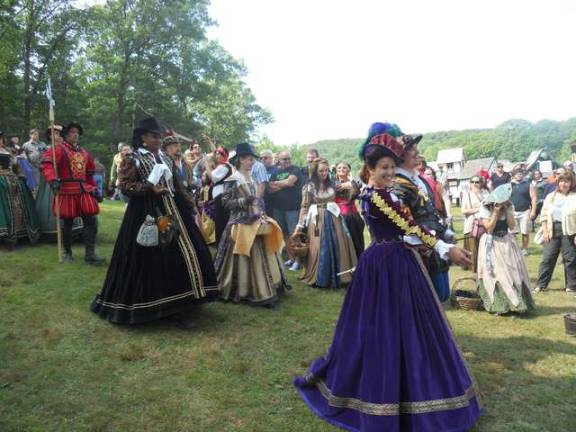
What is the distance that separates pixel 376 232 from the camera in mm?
3375

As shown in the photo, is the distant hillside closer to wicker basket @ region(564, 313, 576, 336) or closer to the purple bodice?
wicker basket @ region(564, 313, 576, 336)

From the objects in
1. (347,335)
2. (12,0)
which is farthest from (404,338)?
(12,0)

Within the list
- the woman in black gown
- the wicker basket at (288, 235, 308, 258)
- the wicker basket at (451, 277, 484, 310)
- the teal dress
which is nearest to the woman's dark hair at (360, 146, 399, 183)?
the woman in black gown

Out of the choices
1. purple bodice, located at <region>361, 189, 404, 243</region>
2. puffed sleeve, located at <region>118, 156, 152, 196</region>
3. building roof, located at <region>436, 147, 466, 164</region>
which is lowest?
purple bodice, located at <region>361, 189, 404, 243</region>

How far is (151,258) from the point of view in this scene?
4691 mm

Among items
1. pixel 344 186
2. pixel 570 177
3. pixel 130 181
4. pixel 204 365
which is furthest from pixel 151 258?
pixel 570 177

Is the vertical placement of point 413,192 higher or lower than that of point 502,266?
higher

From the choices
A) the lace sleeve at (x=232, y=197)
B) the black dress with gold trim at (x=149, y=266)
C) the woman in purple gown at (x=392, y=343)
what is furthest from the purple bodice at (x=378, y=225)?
the lace sleeve at (x=232, y=197)

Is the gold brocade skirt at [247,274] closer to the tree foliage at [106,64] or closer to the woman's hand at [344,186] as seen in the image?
the woman's hand at [344,186]

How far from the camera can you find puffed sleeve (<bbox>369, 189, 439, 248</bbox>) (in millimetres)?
3090

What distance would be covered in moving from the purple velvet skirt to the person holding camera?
2.93 metres

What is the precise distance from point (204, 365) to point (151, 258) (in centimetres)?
127

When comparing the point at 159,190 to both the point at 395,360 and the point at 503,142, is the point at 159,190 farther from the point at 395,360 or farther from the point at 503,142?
the point at 503,142

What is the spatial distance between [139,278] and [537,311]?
5047 millimetres
